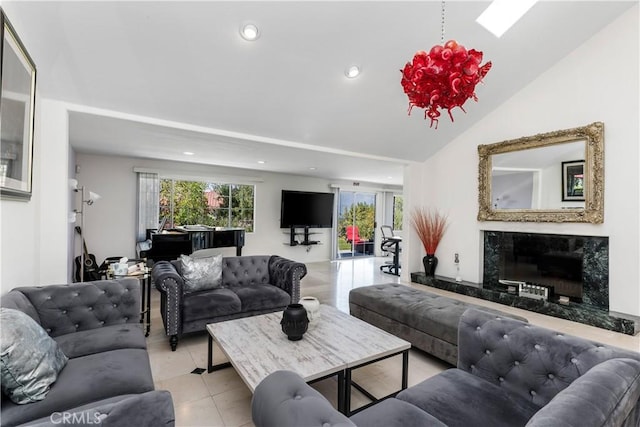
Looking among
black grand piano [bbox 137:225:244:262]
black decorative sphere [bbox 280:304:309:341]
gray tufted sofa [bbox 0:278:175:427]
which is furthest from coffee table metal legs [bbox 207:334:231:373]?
black grand piano [bbox 137:225:244:262]

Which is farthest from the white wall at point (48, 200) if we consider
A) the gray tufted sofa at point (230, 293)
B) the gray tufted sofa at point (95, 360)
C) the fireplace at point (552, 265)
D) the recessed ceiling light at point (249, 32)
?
the fireplace at point (552, 265)

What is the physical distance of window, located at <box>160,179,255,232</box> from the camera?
21.1 ft

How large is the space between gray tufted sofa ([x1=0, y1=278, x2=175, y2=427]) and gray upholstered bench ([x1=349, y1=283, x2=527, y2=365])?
224 cm

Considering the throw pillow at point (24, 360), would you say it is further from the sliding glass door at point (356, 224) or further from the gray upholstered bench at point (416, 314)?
the sliding glass door at point (356, 224)

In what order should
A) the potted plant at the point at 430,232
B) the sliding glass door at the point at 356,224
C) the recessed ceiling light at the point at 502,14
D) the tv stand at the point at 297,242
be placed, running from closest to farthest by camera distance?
1. the recessed ceiling light at the point at 502,14
2. the potted plant at the point at 430,232
3. the tv stand at the point at 297,242
4. the sliding glass door at the point at 356,224

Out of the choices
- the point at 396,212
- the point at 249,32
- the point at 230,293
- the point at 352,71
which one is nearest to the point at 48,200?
Answer: the point at 230,293

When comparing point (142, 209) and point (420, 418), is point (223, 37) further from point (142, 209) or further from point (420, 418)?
point (142, 209)

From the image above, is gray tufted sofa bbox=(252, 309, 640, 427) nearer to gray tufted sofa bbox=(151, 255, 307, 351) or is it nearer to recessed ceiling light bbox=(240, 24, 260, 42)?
gray tufted sofa bbox=(151, 255, 307, 351)

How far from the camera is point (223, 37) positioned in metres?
2.74

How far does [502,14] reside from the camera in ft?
10.1

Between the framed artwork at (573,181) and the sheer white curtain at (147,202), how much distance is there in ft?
22.4

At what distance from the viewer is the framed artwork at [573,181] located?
13.1ft

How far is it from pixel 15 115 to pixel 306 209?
20.3 ft

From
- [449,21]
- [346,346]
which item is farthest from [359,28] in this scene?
[346,346]
